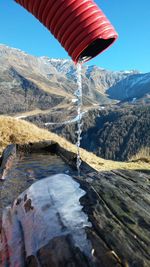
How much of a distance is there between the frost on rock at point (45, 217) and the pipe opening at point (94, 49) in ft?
5.79

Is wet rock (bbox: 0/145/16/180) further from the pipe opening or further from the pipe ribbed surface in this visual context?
the pipe ribbed surface

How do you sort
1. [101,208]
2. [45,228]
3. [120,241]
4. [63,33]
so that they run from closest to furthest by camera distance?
1. [120,241]
2. [45,228]
3. [101,208]
4. [63,33]

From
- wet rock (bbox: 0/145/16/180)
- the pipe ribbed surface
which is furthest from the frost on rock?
wet rock (bbox: 0/145/16/180)

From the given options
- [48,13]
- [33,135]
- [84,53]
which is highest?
[48,13]

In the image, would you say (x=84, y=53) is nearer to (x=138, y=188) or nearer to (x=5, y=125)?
(x=138, y=188)

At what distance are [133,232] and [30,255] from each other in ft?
3.01

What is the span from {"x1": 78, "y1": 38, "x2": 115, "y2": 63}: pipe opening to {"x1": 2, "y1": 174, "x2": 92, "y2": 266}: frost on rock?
1.77 metres

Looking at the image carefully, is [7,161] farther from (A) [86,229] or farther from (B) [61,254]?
(B) [61,254]

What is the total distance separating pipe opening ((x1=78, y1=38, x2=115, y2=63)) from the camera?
5.42 meters

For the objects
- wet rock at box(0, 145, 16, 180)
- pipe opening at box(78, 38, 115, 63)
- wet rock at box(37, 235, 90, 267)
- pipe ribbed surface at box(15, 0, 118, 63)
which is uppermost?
pipe ribbed surface at box(15, 0, 118, 63)

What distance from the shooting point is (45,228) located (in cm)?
354

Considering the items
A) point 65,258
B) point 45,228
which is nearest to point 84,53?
point 45,228

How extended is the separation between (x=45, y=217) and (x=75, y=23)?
246 centimetres

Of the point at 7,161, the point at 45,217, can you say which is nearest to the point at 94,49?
the point at 45,217
